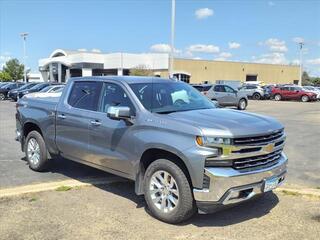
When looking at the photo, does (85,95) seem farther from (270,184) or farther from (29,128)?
(270,184)

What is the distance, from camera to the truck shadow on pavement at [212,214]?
559cm

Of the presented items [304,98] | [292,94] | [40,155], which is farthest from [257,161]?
[292,94]

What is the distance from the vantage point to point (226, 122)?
5.34 meters

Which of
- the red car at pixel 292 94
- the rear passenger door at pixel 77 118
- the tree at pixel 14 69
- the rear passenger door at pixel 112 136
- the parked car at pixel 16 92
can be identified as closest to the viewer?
the rear passenger door at pixel 112 136

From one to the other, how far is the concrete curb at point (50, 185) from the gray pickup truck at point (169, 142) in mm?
476

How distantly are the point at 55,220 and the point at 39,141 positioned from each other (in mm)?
2768

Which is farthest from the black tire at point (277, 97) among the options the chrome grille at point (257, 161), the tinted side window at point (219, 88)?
the chrome grille at point (257, 161)

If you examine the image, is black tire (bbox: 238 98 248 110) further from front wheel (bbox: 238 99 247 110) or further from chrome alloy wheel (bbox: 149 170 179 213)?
chrome alloy wheel (bbox: 149 170 179 213)

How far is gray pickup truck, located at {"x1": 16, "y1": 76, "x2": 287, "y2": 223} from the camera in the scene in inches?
199

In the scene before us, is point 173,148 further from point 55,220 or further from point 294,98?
point 294,98

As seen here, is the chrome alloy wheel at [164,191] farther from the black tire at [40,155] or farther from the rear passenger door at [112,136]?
Answer: the black tire at [40,155]

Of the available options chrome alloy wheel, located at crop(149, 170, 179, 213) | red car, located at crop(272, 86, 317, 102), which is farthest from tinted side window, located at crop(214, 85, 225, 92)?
chrome alloy wheel, located at crop(149, 170, 179, 213)

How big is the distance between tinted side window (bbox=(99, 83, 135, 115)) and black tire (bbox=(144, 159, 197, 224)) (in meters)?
1.08

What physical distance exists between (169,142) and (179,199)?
701mm
